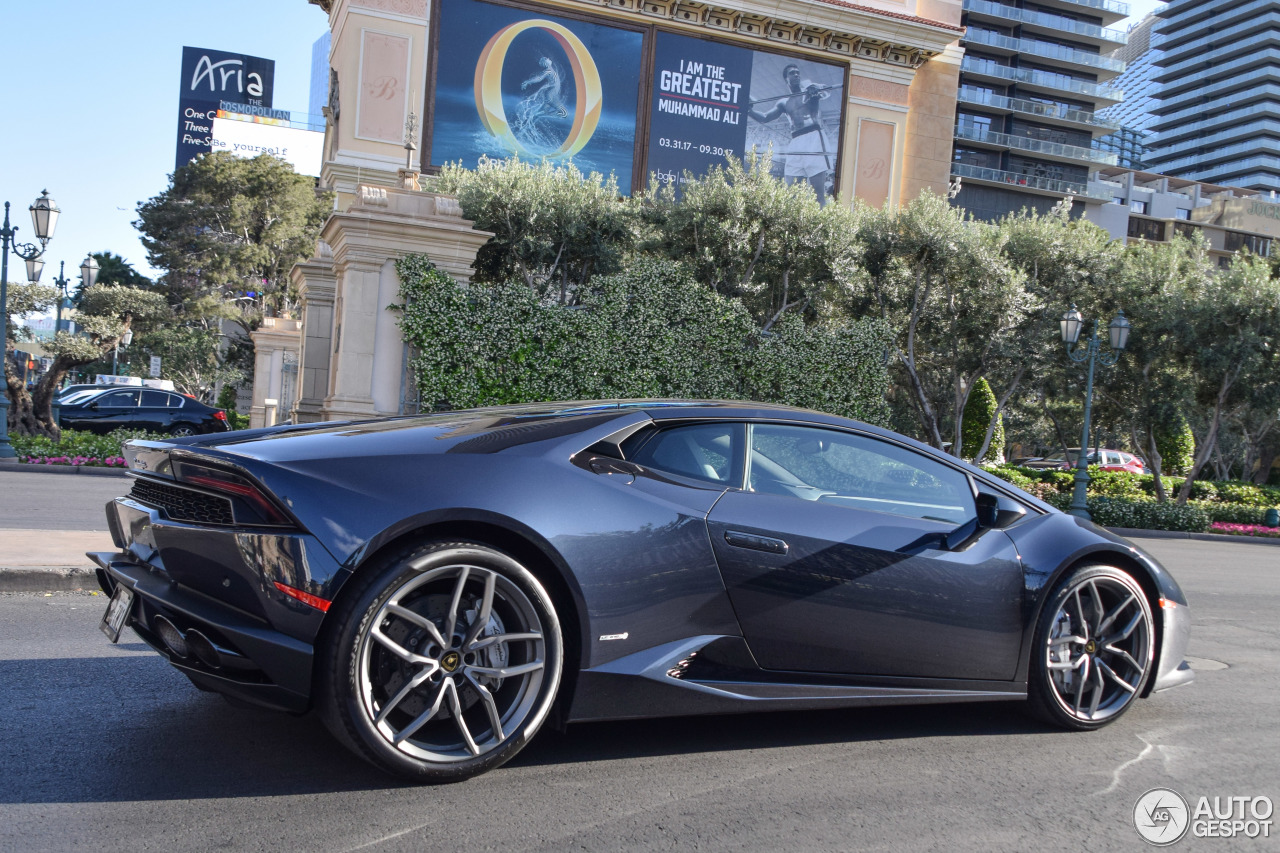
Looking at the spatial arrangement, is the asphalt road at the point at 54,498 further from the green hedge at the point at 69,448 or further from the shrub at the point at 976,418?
the shrub at the point at 976,418

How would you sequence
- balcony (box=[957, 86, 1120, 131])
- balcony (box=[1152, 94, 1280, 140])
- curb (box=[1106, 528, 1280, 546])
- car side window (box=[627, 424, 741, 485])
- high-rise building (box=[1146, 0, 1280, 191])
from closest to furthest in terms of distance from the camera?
car side window (box=[627, 424, 741, 485]) < curb (box=[1106, 528, 1280, 546]) < balcony (box=[957, 86, 1120, 131]) < balcony (box=[1152, 94, 1280, 140]) < high-rise building (box=[1146, 0, 1280, 191])

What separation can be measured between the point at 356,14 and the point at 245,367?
29.1m

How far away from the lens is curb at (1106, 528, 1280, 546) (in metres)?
20.4

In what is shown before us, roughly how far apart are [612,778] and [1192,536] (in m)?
21.8

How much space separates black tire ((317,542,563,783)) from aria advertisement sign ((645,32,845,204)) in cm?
2870

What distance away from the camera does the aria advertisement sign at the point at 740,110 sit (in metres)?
31.6

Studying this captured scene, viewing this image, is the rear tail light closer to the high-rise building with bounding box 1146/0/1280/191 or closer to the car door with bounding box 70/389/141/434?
the car door with bounding box 70/389/141/434

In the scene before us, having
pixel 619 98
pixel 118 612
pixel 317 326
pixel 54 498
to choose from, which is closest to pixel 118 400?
pixel 317 326

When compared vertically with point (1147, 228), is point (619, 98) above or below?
below

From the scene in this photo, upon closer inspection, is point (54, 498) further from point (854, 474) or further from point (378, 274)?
point (854, 474)

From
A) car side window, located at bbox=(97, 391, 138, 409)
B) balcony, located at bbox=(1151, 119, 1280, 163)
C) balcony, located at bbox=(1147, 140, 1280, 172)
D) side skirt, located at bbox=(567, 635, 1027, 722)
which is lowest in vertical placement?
car side window, located at bbox=(97, 391, 138, 409)

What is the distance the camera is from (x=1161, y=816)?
3256mm

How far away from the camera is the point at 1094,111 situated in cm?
8200

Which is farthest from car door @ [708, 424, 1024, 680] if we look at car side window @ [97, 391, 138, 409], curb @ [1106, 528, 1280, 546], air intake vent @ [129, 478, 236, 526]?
car side window @ [97, 391, 138, 409]
